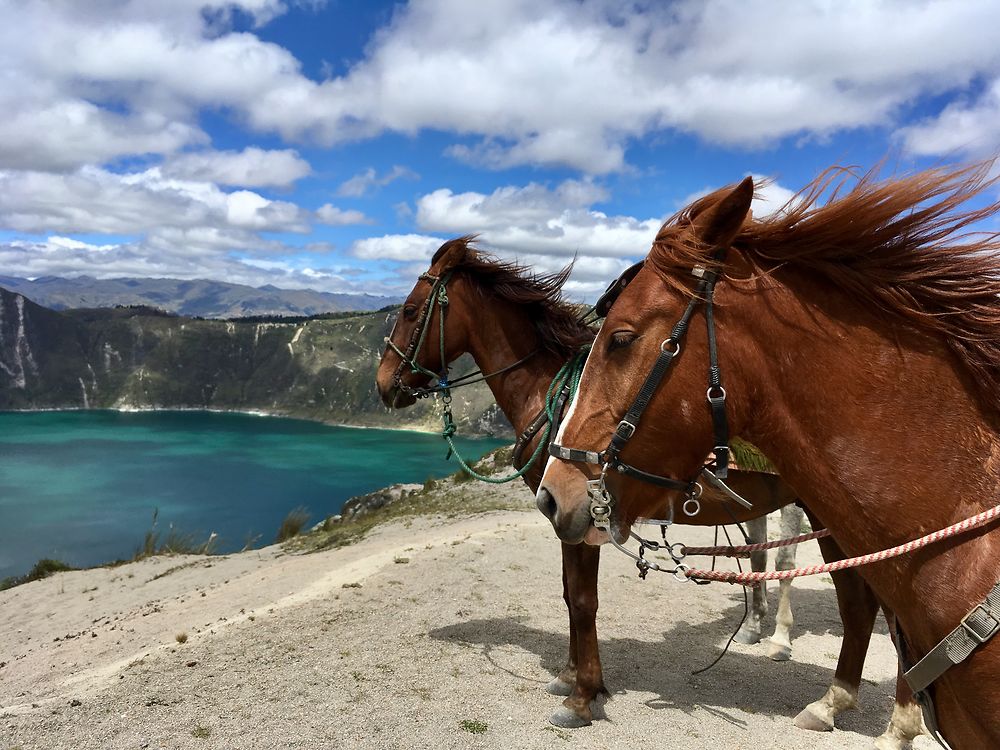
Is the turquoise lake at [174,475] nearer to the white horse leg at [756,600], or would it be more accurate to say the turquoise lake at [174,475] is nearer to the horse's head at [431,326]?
the horse's head at [431,326]

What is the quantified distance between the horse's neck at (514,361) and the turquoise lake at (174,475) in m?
19.8

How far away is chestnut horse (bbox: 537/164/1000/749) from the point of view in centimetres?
160

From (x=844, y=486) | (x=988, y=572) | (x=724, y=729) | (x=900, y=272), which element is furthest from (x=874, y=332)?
(x=724, y=729)

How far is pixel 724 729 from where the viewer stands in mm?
4504

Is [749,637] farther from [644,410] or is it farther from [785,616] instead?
[644,410]

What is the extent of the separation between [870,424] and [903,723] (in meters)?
3.46

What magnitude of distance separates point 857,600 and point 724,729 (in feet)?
4.52

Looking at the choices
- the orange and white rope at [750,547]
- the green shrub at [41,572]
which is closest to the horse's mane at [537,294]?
the orange and white rope at [750,547]

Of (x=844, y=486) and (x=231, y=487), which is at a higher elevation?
(x=844, y=486)

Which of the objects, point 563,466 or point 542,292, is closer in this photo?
point 563,466

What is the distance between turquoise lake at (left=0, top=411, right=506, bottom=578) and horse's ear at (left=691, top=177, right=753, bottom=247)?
23019mm

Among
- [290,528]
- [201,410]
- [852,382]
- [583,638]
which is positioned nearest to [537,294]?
[583,638]

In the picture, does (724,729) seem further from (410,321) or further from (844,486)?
(410,321)

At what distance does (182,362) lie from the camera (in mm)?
134625
